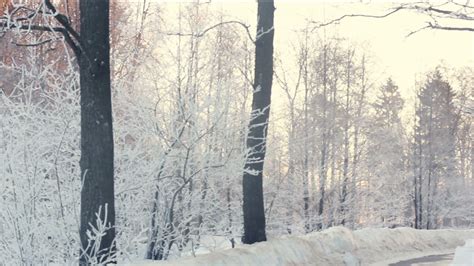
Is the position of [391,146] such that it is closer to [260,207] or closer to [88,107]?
[260,207]

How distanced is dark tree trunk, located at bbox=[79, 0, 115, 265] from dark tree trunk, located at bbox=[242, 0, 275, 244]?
13.5 ft

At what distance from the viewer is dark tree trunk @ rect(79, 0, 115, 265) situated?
825cm

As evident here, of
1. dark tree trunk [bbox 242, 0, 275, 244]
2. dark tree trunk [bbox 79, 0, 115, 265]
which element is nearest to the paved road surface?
dark tree trunk [bbox 242, 0, 275, 244]

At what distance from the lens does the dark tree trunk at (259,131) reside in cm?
1231

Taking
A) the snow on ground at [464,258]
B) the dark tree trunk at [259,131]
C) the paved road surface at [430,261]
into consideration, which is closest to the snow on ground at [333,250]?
the paved road surface at [430,261]

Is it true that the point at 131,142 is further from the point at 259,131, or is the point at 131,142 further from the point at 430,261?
the point at 430,261

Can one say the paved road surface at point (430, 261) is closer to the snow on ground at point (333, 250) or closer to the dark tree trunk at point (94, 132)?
the snow on ground at point (333, 250)

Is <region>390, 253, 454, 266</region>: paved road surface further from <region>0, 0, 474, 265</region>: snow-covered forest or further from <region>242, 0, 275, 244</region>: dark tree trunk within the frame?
<region>242, 0, 275, 244</region>: dark tree trunk

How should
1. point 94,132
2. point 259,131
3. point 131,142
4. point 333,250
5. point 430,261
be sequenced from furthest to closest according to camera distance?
point 430,261, point 333,250, point 259,131, point 131,142, point 94,132

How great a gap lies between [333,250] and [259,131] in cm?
330

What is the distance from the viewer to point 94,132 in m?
8.27

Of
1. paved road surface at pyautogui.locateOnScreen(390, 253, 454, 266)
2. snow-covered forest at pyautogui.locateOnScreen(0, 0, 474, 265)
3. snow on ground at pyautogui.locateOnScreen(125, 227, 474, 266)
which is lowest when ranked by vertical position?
paved road surface at pyautogui.locateOnScreen(390, 253, 454, 266)

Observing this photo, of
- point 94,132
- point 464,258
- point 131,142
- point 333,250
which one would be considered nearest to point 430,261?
point 333,250

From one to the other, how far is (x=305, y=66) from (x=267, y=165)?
33.4ft
